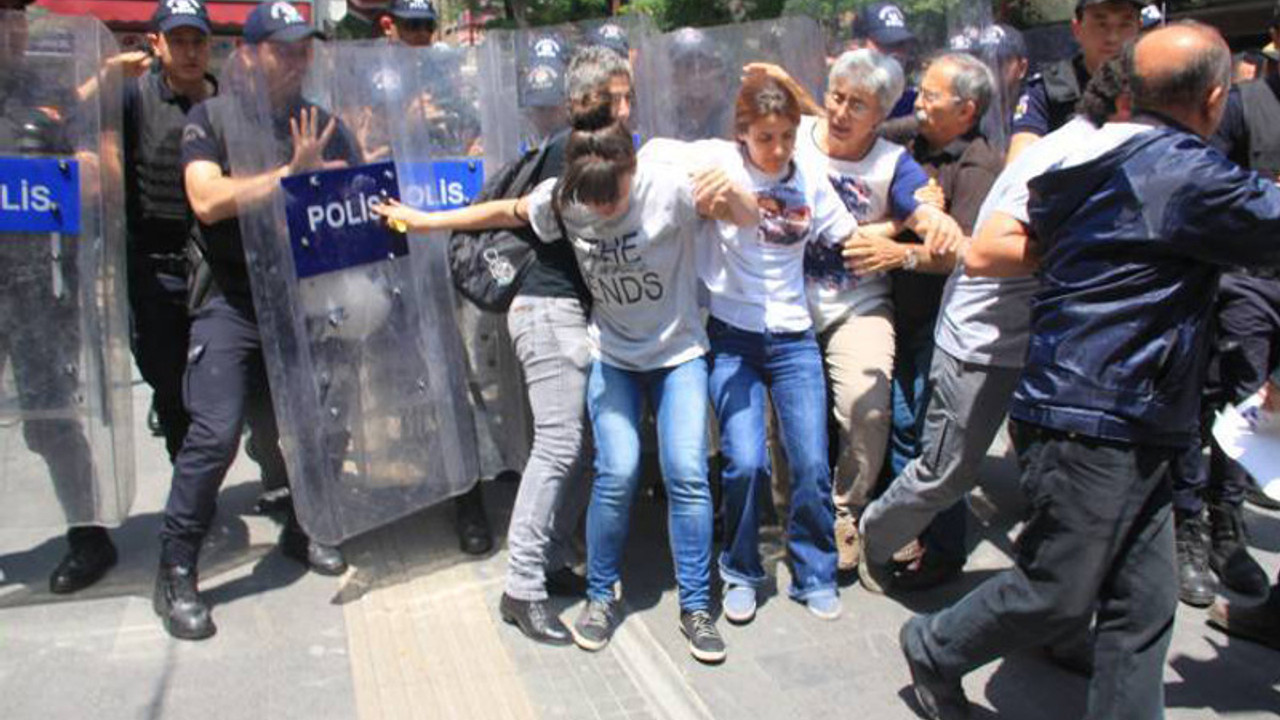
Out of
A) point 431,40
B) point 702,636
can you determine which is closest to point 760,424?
point 702,636

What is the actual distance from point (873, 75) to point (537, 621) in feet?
6.58

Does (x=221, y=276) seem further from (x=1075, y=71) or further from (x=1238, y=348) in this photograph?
(x=1238, y=348)

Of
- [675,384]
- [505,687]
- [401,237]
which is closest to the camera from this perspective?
[505,687]

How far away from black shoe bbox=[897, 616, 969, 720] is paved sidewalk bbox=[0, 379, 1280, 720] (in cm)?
10

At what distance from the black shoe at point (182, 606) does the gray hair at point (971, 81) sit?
298 centimetres

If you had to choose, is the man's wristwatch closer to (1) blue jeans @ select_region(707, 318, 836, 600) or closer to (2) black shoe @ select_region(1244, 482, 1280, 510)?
(1) blue jeans @ select_region(707, 318, 836, 600)

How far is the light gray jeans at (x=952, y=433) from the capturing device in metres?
3.06

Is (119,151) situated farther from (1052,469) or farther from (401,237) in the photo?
(1052,469)

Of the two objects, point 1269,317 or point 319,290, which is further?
point 1269,317

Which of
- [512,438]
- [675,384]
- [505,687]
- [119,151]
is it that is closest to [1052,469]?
[675,384]

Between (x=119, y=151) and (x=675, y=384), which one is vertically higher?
(x=119, y=151)

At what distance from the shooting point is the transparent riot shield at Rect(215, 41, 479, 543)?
123 inches

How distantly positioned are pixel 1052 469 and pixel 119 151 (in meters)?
2.98

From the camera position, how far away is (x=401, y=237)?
3.46 m
